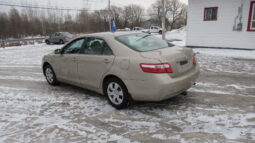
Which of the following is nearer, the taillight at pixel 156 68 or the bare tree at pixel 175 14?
the taillight at pixel 156 68

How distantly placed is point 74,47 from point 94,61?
1.04 meters

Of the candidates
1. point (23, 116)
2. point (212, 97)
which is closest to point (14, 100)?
point (23, 116)

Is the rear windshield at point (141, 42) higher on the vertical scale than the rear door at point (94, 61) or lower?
higher

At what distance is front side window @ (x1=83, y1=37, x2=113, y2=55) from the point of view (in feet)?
14.0

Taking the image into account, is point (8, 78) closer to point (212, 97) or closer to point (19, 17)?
point (212, 97)

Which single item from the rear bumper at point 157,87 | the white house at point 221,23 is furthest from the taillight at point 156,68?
the white house at point 221,23

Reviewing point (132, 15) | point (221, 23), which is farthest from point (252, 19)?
point (132, 15)

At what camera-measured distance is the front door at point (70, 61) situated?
4.96 metres

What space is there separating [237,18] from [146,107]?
1043cm

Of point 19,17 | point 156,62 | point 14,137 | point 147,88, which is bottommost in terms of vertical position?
point 14,137

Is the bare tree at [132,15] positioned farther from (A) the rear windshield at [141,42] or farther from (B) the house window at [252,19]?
(A) the rear windshield at [141,42]

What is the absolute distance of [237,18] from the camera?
11.7 meters

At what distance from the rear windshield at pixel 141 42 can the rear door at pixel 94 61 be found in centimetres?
41

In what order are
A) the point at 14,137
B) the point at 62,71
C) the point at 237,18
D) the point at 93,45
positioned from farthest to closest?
the point at 237,18
the point at 62,71
the point at 93,45
the point at 14,137
